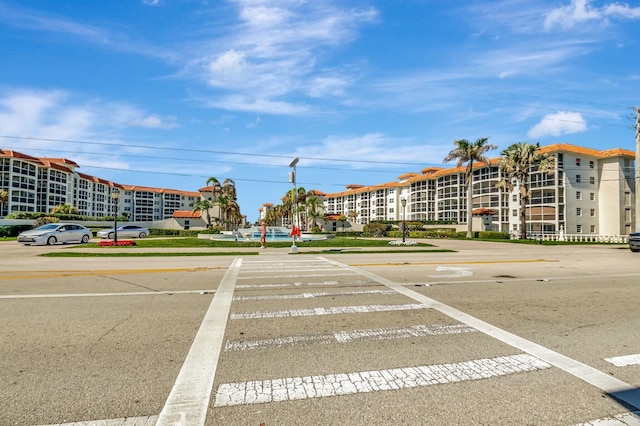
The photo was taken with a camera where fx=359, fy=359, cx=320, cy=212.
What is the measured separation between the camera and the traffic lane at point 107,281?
863 cm

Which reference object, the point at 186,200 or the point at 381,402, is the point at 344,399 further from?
the point at 186,200

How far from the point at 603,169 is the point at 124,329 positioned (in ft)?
246

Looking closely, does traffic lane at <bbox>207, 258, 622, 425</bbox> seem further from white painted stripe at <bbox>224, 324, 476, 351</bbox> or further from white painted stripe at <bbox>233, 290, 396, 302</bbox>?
white painted stripe at <bbox>233, 290, 396, 302</bbox>

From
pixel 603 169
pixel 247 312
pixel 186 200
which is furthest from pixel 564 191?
pixel 186 200

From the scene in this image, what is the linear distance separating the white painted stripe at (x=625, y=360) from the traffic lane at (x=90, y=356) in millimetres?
4925

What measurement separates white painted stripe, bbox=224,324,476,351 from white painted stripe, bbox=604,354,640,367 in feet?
5.37

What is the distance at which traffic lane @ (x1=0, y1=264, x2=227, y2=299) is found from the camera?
8.63m

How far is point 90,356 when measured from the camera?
434 cm

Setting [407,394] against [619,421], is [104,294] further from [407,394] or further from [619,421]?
[619,421]

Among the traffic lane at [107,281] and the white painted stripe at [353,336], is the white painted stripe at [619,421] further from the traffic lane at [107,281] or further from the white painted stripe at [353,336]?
the traffic lane at [107,281]

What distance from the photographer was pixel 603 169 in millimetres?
60156

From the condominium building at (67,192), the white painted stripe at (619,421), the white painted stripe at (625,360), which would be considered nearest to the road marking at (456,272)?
the white painted stripe at (625,360)

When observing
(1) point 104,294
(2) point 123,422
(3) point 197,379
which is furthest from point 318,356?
(1) point 104,294

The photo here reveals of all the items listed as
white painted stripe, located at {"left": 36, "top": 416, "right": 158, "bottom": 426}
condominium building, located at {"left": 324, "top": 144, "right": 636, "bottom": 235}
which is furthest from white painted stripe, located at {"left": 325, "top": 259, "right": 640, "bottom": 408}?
condominium building, located at {"left": 324, "top": 144, "right": 636, "bottom": 235}
